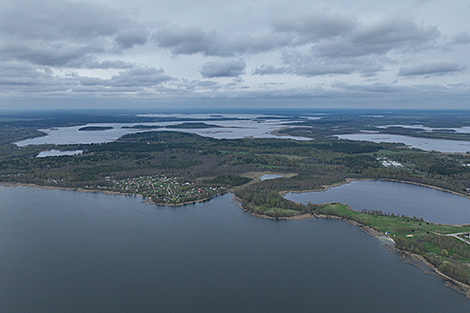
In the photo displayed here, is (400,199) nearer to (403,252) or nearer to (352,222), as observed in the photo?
(352,222)

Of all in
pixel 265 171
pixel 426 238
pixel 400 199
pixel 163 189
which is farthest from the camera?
pixel 265 171

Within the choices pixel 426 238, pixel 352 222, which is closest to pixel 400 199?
pixel 352 222

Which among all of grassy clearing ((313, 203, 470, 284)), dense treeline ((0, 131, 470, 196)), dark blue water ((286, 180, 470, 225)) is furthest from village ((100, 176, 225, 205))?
grassy clearing ((313, 203, 470, 284))

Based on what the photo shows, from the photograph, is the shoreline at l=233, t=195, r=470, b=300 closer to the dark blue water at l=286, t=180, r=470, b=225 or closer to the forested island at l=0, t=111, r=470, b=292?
the forested island at l=0, t=111, r=470, b=292

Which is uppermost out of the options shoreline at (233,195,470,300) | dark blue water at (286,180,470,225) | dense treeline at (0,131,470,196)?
dense treeline at (0,131,470,196)

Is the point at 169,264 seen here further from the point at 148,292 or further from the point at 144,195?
the point at 144,195
